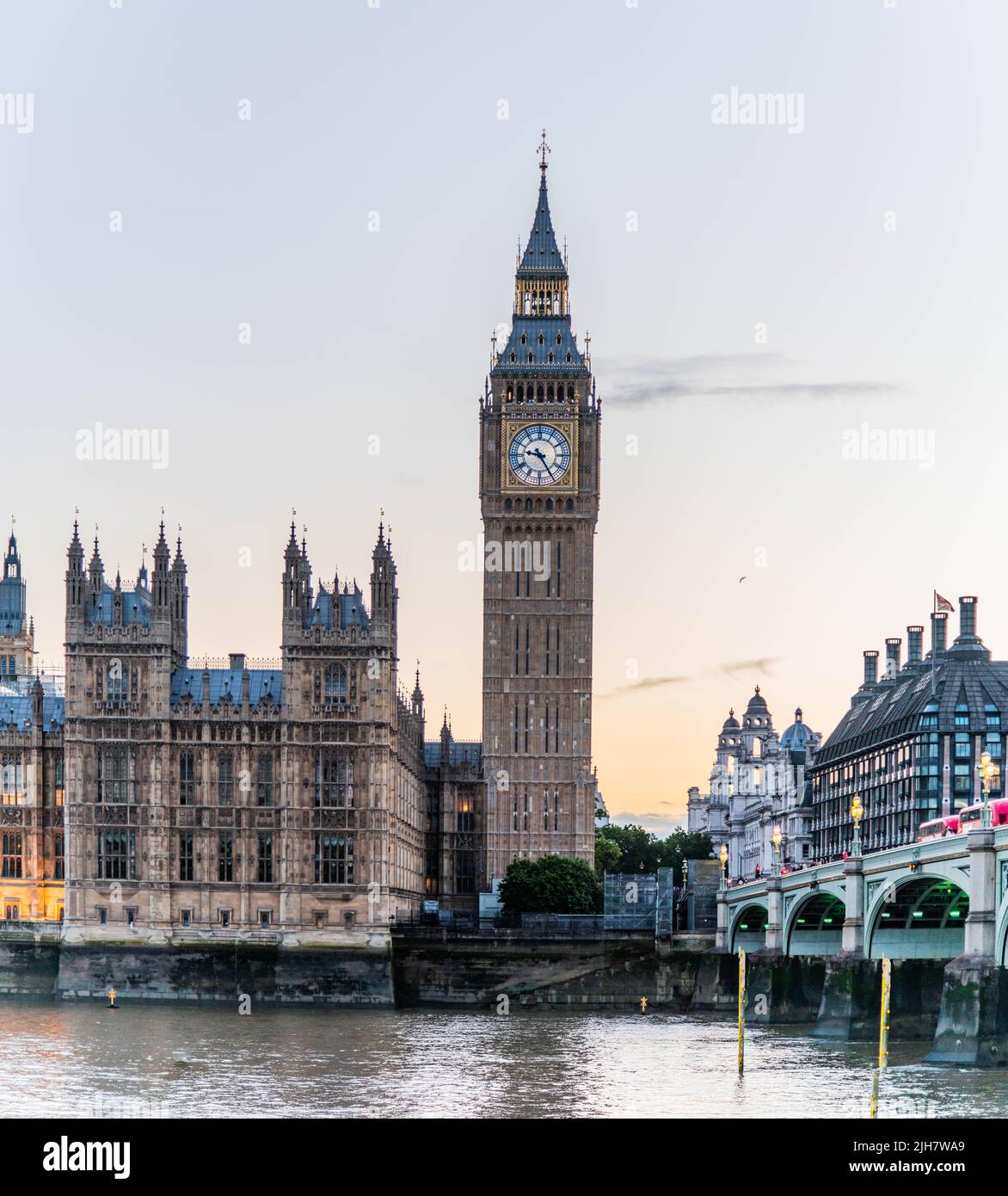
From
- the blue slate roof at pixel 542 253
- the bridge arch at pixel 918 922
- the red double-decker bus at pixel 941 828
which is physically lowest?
the bridge arch at pixel 918 922

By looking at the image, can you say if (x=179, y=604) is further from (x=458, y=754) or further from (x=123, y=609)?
(x=458, y=754)

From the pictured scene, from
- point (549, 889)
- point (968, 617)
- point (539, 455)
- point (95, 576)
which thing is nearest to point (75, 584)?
point (95, 576)

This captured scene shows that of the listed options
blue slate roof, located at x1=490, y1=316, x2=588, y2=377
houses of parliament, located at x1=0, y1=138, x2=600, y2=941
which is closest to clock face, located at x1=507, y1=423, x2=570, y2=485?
blue slate roof, located at x1=490, y1=316, x2=588, y2=377

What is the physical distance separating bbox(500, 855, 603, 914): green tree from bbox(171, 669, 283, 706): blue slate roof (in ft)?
84.9

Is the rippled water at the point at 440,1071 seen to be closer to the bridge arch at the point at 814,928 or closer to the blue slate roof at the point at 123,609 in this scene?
the bridge arch at the point at 814,928

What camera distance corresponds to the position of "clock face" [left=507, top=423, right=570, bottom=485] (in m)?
162

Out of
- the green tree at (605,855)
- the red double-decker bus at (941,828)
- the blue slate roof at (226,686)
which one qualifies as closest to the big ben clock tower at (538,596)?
the green tree at (605,855)

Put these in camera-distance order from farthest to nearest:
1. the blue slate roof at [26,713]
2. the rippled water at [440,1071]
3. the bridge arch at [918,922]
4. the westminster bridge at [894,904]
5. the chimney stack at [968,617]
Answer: the chimney stack at [968,617] → the blue slate roof at [26,713] → the bridge arch at [918,922] → the westminster bridge at [894,904] → the rippled water at [440,1071]

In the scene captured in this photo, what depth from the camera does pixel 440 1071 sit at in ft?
253

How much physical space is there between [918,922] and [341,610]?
43.4 metres

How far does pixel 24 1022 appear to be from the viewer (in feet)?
331

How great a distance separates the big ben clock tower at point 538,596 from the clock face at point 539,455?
0.09 m

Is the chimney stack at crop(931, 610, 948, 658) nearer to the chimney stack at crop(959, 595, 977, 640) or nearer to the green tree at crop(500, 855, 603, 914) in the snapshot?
the chimney stack at crop(959, 595, 977, 640)

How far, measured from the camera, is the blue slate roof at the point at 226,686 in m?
125
